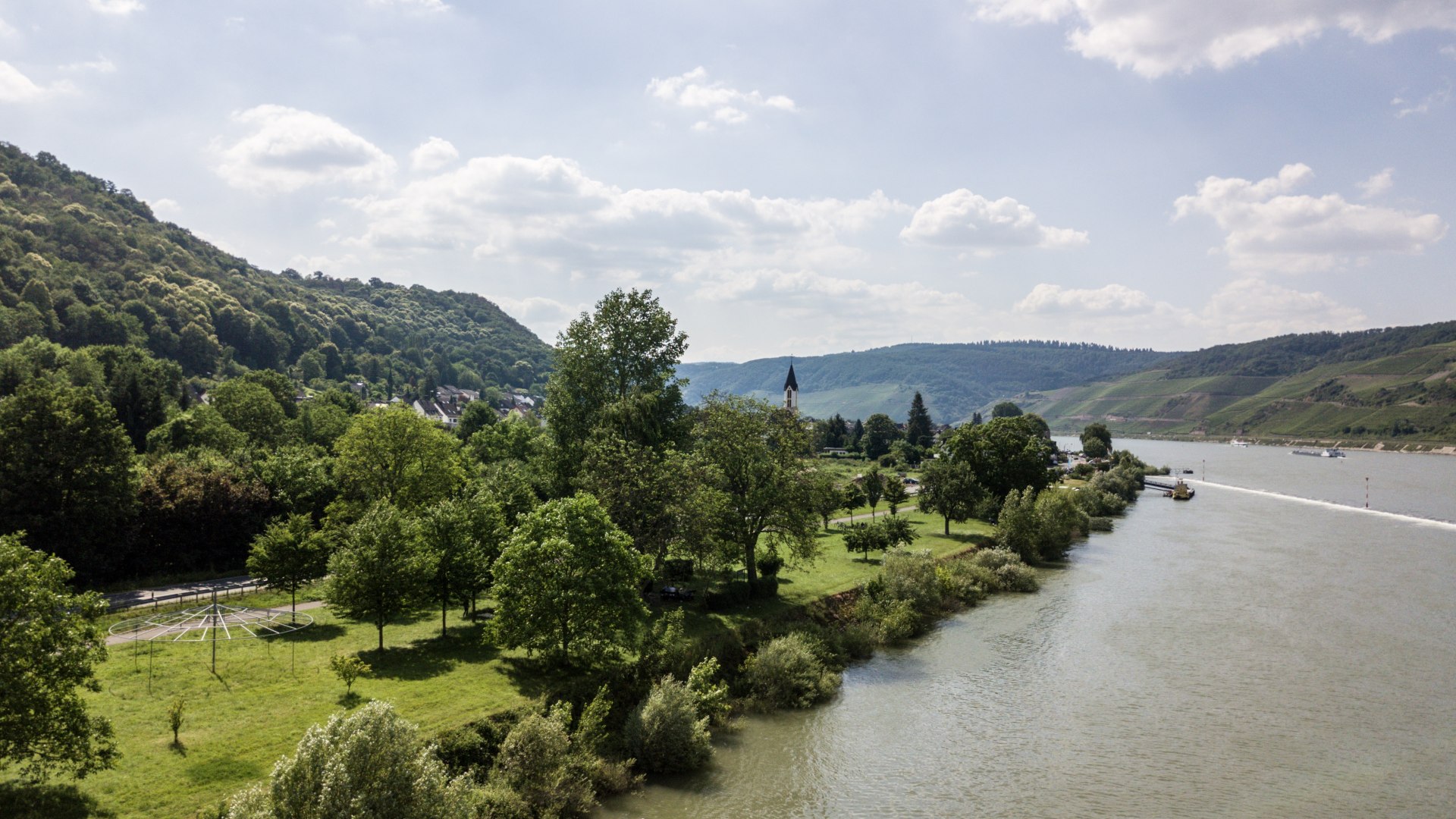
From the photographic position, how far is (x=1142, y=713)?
1118 inches

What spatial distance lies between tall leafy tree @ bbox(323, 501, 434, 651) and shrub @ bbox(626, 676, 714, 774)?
9.91 meters

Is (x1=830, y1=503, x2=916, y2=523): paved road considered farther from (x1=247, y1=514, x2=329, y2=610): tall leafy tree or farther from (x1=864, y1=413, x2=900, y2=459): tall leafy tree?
(x1=864, y1=413, x2=900, y2=459): tall leafy tree

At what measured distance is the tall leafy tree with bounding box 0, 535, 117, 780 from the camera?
14.9 m

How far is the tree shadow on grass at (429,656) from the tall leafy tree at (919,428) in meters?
110

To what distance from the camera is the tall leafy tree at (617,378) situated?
3991 centimetres

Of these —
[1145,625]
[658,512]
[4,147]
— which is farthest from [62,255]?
[1145,625]

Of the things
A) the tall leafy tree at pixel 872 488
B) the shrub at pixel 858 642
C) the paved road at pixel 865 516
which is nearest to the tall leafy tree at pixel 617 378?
the shrub at pixel 858 642

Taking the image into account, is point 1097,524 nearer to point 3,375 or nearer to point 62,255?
point 3,375

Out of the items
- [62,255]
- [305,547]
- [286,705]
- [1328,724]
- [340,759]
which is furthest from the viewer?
[62,255]

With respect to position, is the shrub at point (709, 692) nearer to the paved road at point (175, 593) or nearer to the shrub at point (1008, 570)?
the paved road at point (175, 593)

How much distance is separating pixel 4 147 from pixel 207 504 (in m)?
224

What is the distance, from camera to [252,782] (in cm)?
1730

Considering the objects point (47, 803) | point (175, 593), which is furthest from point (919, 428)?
point (47, 803)

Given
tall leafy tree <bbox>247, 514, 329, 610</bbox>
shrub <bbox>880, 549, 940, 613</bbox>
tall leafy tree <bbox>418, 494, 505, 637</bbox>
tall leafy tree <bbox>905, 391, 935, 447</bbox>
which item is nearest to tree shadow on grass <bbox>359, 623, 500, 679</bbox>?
tall leafy tree <bbox>418, 494, 505, 637</bbox>
